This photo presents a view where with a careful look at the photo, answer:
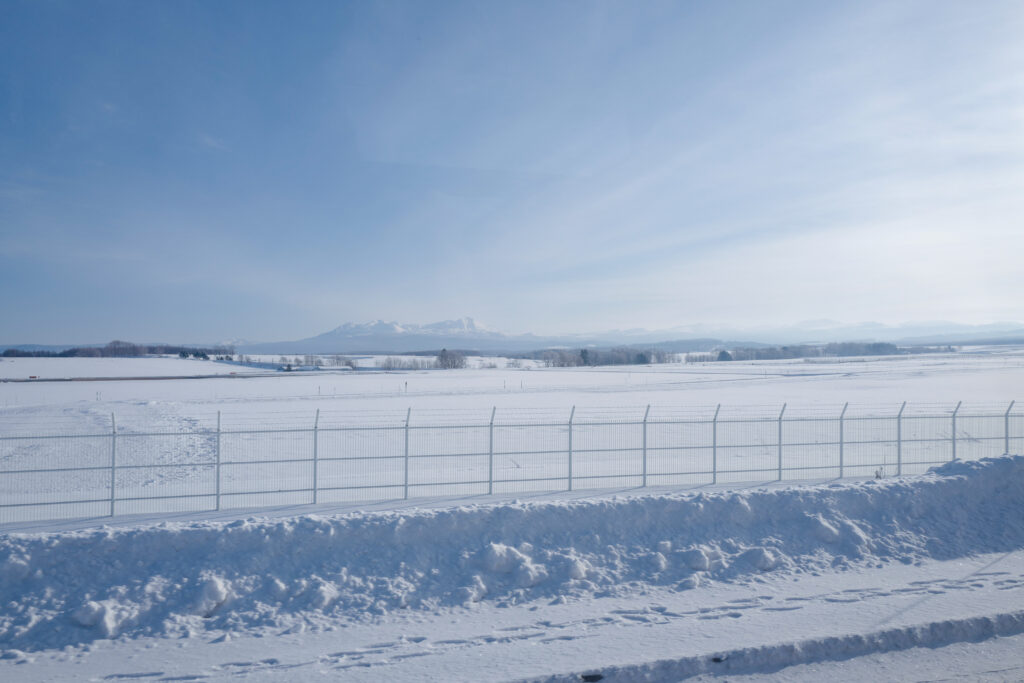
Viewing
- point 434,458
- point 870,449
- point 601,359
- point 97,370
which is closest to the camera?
point 434,458

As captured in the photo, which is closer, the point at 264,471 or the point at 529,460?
the point at 264,471

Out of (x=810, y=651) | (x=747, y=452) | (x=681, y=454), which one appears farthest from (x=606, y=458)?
(x=810, y=651)

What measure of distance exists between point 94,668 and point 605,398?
42139 millimetres

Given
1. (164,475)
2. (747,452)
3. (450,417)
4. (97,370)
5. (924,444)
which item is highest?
(924,444)

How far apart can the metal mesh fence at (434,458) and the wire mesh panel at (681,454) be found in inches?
3.2

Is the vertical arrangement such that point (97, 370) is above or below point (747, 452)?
below

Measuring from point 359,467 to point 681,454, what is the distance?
37.8 feet

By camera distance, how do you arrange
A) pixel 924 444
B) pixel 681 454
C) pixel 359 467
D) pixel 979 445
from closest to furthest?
pixel 359 467 < pixel 681 454 < pixel 979 445 < pixel 924 444

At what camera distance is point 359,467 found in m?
20.9

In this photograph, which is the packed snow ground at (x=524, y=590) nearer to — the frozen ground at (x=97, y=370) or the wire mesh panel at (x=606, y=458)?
the wire mesh panel at (x=606, y=458)

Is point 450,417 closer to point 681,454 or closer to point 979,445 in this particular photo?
A: point 681,454

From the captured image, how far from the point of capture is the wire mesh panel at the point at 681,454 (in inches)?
658

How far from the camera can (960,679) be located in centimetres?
630

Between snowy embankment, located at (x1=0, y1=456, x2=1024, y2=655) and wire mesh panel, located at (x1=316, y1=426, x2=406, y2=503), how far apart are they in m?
3.34
